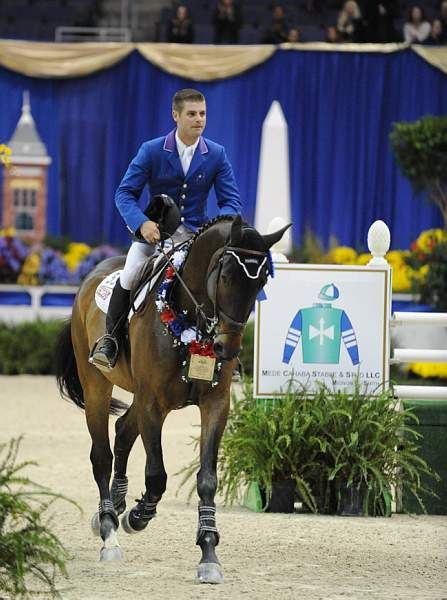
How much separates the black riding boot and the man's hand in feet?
1.34

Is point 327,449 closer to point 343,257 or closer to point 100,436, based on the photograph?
point 100,436

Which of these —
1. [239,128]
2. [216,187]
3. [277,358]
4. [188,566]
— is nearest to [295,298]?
[277,358]

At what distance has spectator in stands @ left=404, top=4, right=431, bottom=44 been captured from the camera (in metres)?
19.5

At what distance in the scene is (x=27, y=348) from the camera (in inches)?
640

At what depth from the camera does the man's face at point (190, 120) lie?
609 cm

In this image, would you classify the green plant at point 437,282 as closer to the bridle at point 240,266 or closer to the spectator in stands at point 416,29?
the spectator in stands at point 416,29

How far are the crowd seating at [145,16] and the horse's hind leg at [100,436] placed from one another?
1392cm

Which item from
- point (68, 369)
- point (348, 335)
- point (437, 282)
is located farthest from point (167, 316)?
point (437, 282)

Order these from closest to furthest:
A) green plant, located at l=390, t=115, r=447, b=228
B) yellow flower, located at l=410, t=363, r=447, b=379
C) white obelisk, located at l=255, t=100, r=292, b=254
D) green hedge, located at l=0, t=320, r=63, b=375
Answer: yellow flower, located at l=410, t=363, r=447, b=379 < green hedge, located at l=0, t=320, r=63, b=375 < green plant, located at l=390, t=115, r=447, b=228 < white obelisk, located at l=255, t=100, r=292, b=254

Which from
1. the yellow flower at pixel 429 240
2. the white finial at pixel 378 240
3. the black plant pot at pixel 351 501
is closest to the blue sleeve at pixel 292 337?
the white finial at pixel 378 240

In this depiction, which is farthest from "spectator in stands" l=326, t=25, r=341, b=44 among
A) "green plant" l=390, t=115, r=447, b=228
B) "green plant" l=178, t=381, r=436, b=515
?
"green plant" l=178, t=381, r=436, b=515

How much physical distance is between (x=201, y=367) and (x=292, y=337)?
2.18 m

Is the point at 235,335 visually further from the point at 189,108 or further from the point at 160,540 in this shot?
the point at 160,540

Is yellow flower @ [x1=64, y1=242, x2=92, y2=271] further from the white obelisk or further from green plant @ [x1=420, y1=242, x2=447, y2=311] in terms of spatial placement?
green plant @ [x1=420, y1=242, x2=447, y2=311]
